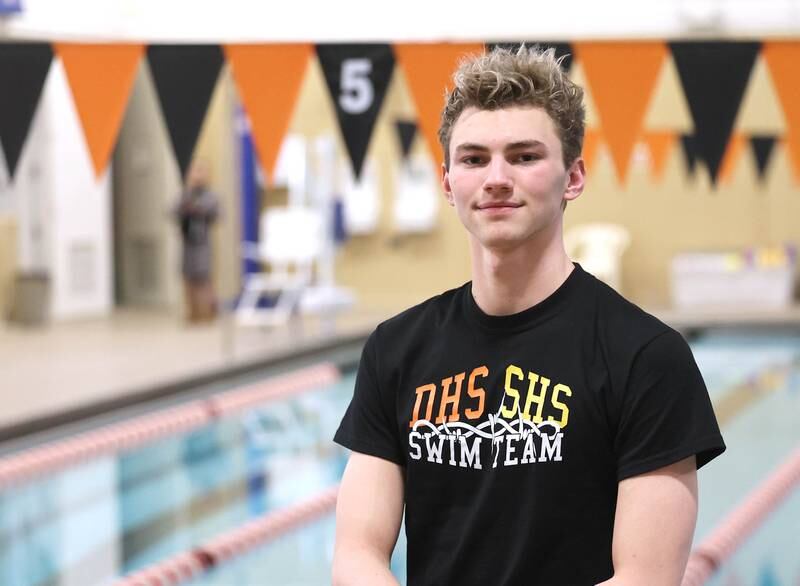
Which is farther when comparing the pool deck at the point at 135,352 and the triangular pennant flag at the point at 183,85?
the pool deck at the point at 135,352

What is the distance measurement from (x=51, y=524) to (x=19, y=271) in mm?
7558

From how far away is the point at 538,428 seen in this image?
156cm

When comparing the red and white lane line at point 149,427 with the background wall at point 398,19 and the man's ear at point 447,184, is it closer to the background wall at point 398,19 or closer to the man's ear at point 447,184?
the background wall at point 398,19

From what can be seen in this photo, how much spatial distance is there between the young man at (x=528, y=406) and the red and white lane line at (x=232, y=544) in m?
2.60

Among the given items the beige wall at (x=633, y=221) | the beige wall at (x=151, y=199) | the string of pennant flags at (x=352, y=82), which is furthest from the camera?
the beige wall at (x=151, y=199)

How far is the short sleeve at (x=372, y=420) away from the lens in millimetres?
→ 1688

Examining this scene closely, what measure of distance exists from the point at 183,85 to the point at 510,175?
3386 mm

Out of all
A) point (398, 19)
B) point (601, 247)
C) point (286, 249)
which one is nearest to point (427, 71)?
point (286, 249)

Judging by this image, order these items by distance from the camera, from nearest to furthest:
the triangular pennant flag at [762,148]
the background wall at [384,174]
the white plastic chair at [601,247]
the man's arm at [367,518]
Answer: the man's arm at [367,518], the triangular pennant flag at [762,148], the background wall at [384,174], the white plastic chair at [601,247]

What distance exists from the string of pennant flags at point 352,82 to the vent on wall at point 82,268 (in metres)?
8.56

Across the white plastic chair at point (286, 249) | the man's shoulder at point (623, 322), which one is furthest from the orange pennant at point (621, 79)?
the white plastic chair at point (286, 249)

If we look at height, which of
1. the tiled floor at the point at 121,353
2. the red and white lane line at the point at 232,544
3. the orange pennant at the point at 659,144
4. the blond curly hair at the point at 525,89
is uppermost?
the blond curly hair at the point at 525,89

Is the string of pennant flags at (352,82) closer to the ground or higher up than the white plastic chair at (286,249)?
higher up

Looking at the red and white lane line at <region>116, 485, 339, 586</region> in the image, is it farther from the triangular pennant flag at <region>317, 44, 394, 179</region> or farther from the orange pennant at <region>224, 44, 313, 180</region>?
the orange pennant at <region>224, 44, 313, 180</region>
